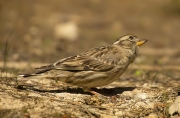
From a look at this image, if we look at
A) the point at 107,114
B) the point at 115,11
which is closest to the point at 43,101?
the point at 107,114

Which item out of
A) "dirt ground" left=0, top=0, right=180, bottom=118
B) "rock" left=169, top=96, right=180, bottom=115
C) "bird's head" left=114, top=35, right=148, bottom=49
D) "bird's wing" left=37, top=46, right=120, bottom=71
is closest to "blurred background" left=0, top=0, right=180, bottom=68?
"dirt ground" left=0, top=0, right=180, bottom=118

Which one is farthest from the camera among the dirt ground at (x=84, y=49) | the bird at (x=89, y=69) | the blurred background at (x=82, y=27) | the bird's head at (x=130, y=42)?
the blurred background at (x=82, y=27)

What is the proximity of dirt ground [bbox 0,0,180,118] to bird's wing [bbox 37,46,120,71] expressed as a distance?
18.1 inches

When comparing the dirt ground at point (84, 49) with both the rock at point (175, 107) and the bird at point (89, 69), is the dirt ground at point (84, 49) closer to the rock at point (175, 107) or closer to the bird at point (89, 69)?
the rock at point (175, 107)

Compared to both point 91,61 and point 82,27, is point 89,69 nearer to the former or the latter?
point 91,61

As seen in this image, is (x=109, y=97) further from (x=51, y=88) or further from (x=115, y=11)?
(x=115, y=11)

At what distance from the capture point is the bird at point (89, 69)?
25.1ft

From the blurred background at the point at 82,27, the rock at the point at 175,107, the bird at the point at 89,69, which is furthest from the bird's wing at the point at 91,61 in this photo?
the blurred background at the point at 82,27

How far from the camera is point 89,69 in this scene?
7.80 meters

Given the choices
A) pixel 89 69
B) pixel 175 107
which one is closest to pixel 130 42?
pixel 89 69

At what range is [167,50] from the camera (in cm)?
1524

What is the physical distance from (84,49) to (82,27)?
288 centimetres

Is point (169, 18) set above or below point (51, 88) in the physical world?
above

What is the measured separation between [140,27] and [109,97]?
10.9 meters
